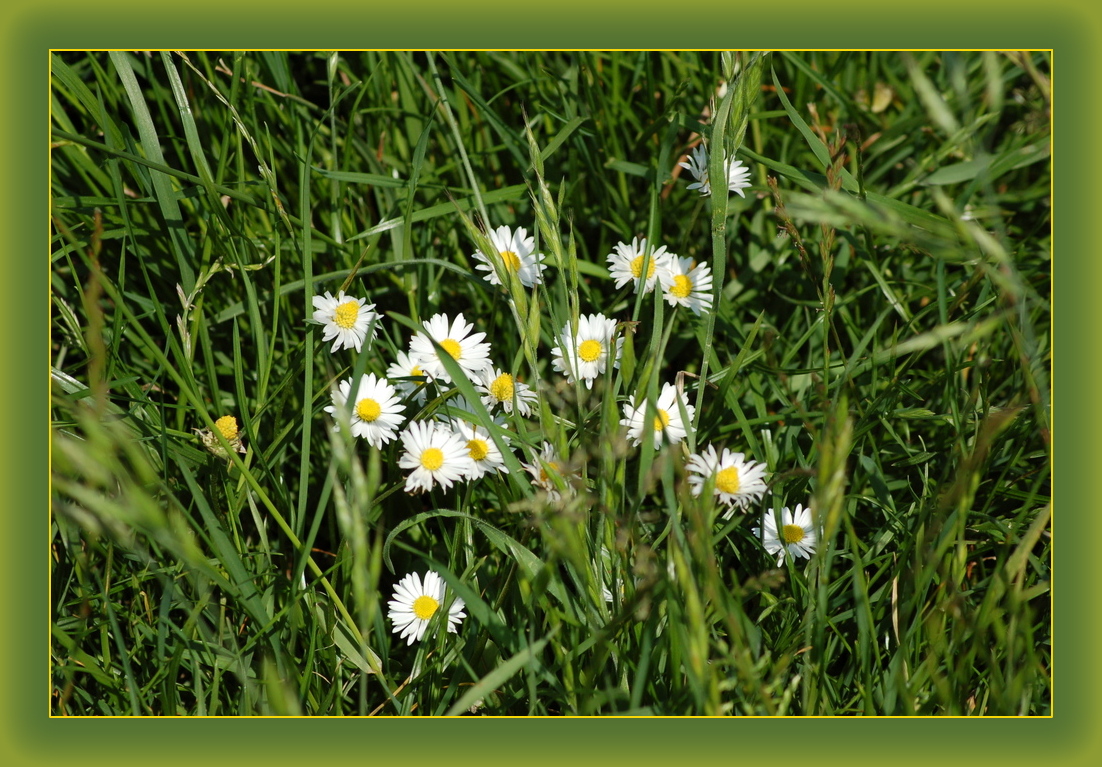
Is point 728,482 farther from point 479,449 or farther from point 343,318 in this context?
point 343,318

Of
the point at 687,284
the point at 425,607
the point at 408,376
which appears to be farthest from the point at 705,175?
the point at 425,607

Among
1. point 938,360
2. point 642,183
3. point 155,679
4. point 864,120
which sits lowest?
point 155,679

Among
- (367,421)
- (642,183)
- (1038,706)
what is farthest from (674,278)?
(1038,706)

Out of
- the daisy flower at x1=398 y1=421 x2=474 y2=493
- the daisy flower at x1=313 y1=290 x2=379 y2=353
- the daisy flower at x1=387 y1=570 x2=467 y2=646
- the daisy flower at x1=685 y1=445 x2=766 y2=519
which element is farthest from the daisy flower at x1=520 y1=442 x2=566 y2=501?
the daisy flower at x1=313 y1=290 x2=379 y2=353

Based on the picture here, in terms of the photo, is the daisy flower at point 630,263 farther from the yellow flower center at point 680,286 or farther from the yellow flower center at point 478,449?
the yellow flower center at point 478,449

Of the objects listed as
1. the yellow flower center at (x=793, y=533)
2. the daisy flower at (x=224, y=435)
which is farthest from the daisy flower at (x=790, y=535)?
the daisy flower at (x=224, y=435)
